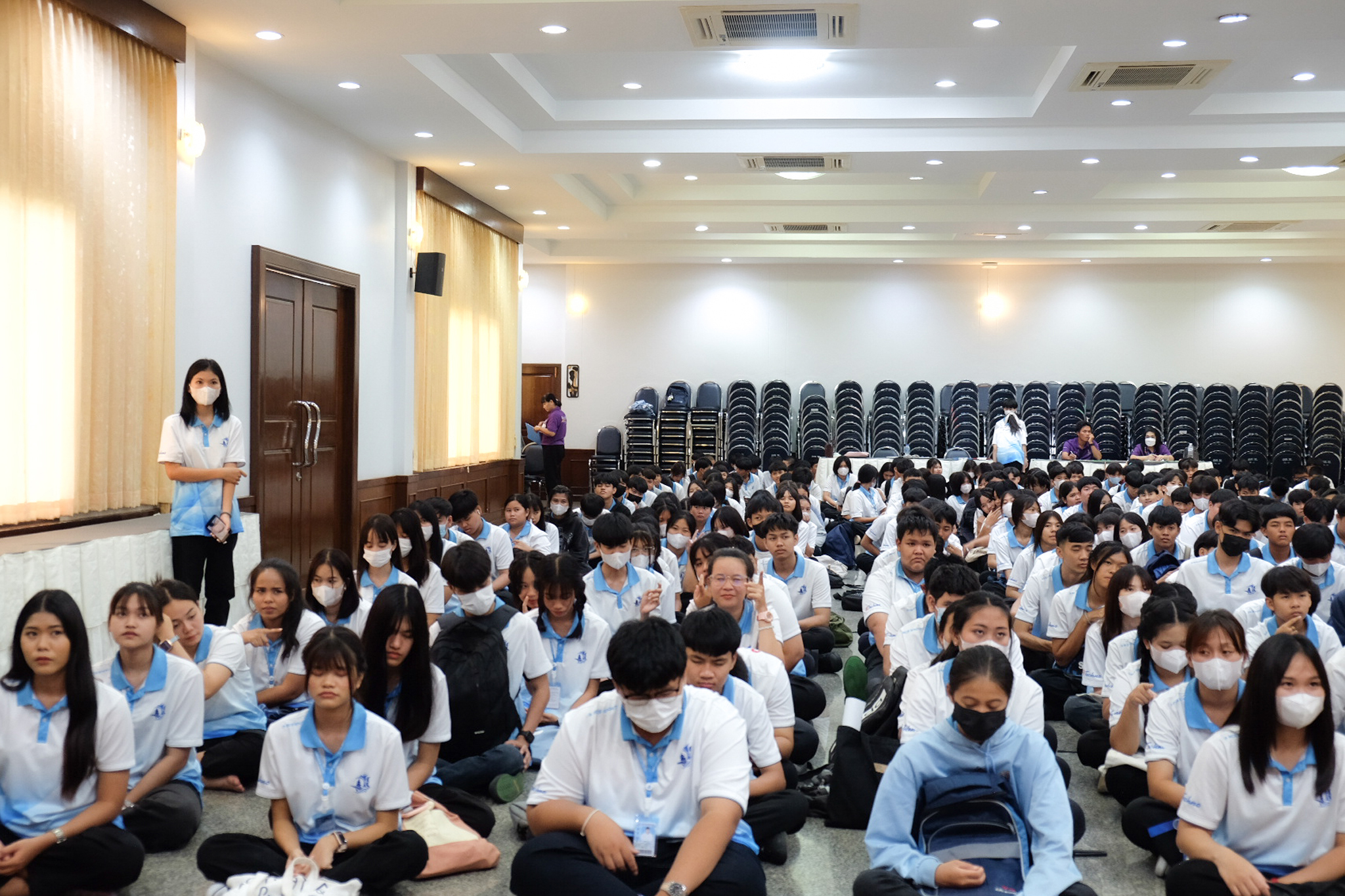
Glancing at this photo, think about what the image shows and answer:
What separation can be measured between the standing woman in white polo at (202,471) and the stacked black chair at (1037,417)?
12.3 meters

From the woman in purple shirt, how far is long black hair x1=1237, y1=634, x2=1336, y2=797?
1288cm

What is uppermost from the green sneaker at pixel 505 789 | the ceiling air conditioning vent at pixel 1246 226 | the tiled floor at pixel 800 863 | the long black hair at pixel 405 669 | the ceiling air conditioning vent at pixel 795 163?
the ceiling air conditioning vent at pixel 1246 226

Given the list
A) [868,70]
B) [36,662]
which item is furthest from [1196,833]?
[868,70]

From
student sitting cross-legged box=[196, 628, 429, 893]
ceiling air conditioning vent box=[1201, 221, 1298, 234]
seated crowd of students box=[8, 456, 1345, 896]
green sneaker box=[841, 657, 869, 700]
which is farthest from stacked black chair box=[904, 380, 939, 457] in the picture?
student sitting cross-legged box=[196, 628, 429, 893]

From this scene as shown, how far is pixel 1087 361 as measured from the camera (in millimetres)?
18047

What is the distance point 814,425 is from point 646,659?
1413 cm

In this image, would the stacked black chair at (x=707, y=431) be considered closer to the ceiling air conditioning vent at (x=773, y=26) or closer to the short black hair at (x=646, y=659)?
the ceiling air conditioning vent at (x=773, y=26)

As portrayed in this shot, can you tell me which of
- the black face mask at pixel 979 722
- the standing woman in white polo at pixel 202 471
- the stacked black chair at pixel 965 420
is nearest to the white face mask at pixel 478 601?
the black face mask at pixel 979 722

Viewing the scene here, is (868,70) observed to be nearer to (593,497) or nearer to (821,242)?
(593,497)

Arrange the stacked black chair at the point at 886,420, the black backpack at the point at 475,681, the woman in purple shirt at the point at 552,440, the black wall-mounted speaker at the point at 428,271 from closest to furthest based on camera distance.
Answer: the black backpack at the point at 475,681 < the black wall-mounted speaker at the point at 428,271 < the woman in purple shirt at the point at 552,440 < the stacked black chair at the point at 886,420

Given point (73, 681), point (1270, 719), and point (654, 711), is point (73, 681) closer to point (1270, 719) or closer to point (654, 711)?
point (654, 711)

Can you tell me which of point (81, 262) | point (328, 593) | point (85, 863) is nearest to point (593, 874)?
point (85, 863)

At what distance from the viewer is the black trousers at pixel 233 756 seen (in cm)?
454

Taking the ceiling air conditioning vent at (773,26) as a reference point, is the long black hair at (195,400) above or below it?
below
